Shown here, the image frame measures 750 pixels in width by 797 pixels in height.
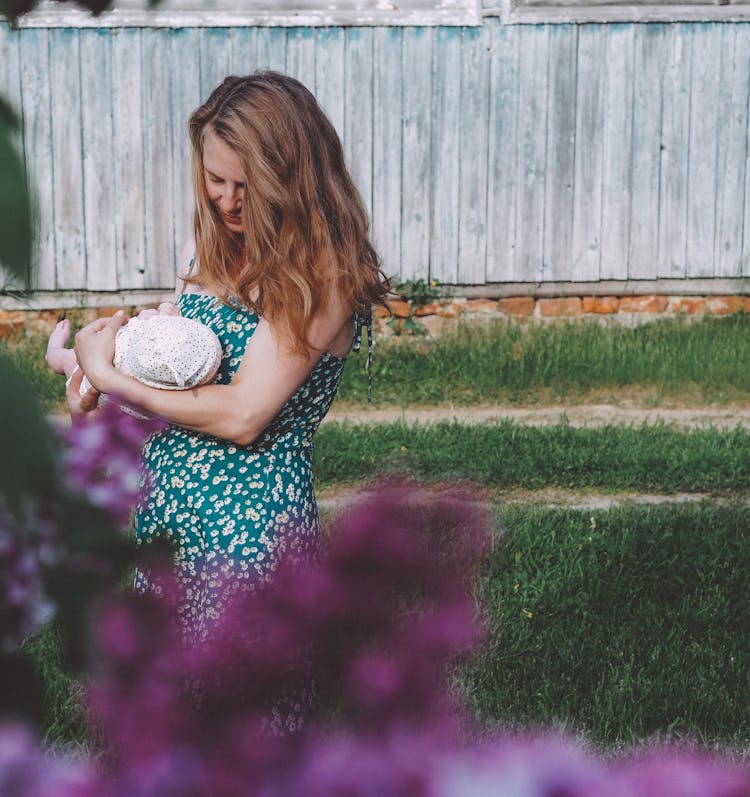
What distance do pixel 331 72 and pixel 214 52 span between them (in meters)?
0.79

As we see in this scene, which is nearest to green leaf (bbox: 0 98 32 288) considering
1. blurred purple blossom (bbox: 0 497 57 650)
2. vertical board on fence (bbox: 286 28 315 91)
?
blurred purple blossom (bbox: 0 497 57 650)

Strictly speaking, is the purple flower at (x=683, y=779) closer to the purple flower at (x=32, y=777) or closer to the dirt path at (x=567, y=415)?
the purple flower at (x=32, y=777)

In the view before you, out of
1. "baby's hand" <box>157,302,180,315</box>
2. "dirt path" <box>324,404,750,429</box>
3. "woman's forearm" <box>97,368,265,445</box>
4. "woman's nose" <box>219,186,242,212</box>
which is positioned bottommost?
"dirt path" <box>324,404,750,429</box>

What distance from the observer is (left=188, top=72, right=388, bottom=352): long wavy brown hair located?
232 centimetres

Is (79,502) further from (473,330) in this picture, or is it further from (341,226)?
(473,330)

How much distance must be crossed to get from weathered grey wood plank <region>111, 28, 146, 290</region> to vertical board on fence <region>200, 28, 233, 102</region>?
0.42 m

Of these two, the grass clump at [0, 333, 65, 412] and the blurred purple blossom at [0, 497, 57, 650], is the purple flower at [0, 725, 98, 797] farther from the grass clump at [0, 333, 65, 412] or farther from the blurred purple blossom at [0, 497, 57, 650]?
the grass clump at [0, 333, 65, 412]

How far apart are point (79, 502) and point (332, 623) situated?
0.18 m

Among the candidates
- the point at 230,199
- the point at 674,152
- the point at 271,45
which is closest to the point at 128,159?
the point at 271,45

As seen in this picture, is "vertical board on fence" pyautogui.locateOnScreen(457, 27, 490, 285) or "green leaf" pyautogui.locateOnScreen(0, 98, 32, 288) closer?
"green leaf" pyautogui.locateOnScreen(0, 98, 32, 288)

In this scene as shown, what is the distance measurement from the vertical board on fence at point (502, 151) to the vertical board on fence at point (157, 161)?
2184 mm

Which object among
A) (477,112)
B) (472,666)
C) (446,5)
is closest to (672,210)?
(477,112)

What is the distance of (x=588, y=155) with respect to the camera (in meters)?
8.62

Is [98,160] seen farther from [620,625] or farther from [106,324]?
[106,324]
